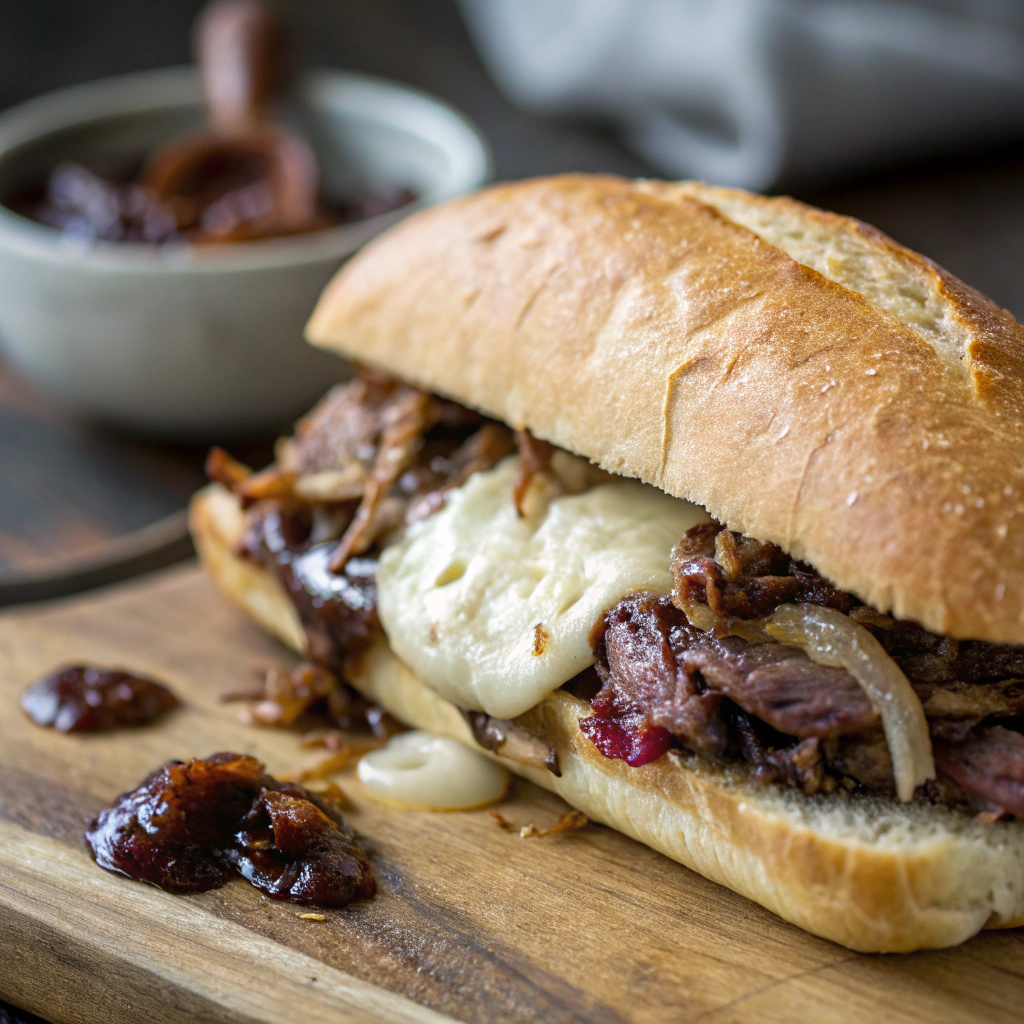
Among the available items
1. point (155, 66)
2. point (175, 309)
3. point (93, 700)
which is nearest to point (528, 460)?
point (93, 700)

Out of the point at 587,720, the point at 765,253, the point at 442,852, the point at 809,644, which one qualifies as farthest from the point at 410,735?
the point at 765,253

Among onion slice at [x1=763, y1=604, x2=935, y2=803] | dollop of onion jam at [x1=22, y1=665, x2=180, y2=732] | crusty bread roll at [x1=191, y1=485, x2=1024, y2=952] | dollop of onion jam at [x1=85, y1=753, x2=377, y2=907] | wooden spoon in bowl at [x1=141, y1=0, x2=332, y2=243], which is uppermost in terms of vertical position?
wooden spoon in bowl at [x1=141, y1=0, x2=332, y2=243]

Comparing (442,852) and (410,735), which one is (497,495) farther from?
(442,852)

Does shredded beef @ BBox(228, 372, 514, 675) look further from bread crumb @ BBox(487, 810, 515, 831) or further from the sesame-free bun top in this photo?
bread crumb @ BBox(487, 810, 515, 831)

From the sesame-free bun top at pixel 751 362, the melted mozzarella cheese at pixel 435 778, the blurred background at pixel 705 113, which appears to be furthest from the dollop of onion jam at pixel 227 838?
the blurred background at pixel 705 113

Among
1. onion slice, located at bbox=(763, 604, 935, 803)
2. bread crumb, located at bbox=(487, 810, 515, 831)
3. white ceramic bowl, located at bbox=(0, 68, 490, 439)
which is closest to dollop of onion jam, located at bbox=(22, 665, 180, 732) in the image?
bread crumb, located at bbox=(487, 810, 515, 831)

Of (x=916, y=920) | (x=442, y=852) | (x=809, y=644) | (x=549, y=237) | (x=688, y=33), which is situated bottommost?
(x=442, y=852)
